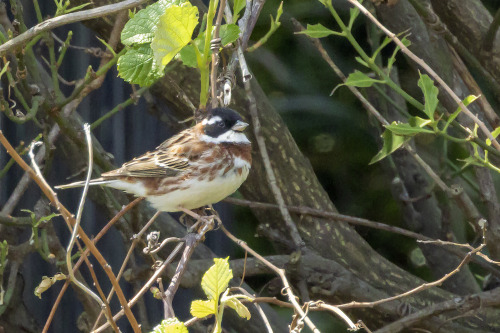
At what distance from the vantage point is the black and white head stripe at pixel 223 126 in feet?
7.17

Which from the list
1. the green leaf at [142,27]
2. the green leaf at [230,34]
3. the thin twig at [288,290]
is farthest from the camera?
the green leaf at [230,34]

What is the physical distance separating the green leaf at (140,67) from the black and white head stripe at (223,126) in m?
0.42

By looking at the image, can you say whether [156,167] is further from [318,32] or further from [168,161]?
[318,32]

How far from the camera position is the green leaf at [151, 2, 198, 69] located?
1.50 metres

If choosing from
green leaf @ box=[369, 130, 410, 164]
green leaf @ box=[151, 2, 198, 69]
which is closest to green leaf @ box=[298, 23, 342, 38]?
green leaf @ box=[369, 130, 410, 164]

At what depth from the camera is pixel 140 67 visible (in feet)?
5.60

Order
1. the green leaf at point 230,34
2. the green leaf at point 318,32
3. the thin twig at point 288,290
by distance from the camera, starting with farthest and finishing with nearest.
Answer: the green leaf at point 318,32, the green leaf at point 230,34, the thin twig at point 288,290

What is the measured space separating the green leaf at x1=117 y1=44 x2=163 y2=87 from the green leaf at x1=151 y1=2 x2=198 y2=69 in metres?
0.13

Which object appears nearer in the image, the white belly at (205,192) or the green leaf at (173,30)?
the green leaf at (173,30)

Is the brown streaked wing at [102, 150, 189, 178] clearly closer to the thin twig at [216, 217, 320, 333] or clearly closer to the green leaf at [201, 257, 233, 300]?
the thin twig at [216, 217, 320, 333]

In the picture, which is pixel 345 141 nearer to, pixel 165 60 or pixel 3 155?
pixel 3 155

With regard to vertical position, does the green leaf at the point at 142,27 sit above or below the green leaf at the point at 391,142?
above

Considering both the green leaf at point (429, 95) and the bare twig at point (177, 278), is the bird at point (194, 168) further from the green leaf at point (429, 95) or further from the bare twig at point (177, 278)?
the green leaf at point (429, 95)

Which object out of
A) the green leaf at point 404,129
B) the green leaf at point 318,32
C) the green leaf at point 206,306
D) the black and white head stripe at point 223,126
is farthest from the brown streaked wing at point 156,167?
the green leaf at point 206,306
